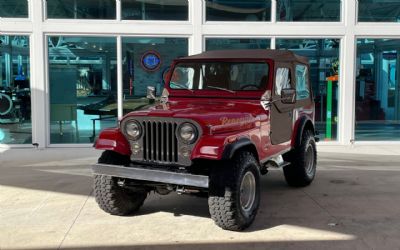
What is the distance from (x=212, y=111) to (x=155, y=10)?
19.7 ft

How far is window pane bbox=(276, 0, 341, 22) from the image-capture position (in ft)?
36.4

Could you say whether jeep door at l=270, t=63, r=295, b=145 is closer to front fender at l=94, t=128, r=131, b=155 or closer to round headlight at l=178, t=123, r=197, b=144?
round headlight at l=178, t=123, r=197, b=144

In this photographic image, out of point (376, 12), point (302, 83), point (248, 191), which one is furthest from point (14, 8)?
point (376, 12)

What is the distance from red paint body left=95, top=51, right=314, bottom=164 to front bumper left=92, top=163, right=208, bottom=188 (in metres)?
0.22

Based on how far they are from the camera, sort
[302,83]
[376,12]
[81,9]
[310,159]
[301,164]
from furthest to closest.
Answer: [376,12] < [81,9] < [310,159] < [302,83] < [301,164]

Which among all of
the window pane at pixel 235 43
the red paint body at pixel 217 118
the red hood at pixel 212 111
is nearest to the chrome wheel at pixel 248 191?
the red paint body at pixel 217 118

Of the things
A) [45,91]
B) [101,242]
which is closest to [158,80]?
[45,91]

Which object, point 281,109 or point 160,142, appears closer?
point 160,142

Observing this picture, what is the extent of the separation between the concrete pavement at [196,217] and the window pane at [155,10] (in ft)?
12.8

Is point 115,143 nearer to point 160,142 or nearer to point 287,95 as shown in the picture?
point 160,142

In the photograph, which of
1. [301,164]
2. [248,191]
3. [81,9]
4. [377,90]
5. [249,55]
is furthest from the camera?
[377,90]

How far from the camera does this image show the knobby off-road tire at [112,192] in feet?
18.0

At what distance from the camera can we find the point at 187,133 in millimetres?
5047

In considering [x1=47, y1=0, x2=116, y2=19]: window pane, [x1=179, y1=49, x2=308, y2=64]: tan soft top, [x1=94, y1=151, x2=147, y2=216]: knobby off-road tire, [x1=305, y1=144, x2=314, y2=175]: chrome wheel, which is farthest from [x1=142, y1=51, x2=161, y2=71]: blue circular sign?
[x1=94, y1=151, x2=147, y2=216]: knobby off-road tire
